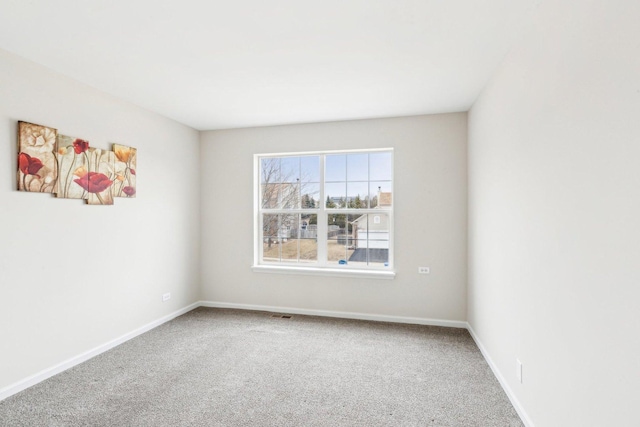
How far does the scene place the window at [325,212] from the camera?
4.16 meters

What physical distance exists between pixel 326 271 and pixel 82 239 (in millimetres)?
2615

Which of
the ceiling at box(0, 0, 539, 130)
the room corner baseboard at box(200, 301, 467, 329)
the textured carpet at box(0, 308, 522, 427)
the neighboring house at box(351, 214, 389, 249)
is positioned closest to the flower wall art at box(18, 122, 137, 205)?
the ceiling at box(0, 0, 539, 130)

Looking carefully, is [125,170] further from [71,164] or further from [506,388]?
[506,388]

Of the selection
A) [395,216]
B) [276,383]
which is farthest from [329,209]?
[276,383]

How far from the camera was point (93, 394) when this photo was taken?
2.40 meters

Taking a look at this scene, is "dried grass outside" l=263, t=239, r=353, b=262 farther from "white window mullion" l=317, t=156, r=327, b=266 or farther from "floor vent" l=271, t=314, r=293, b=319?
"floor vent" l=271, t=314, r=293, b=319

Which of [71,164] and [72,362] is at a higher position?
[71,164]

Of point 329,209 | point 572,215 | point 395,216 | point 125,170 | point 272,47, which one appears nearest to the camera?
point 572,215

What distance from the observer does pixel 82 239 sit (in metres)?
2.94

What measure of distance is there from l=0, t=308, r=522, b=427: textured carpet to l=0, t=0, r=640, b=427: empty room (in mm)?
22

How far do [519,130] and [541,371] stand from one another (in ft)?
4.85

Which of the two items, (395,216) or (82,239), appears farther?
(395,216)

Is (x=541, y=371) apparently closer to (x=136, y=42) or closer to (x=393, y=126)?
(x=393, y=126)

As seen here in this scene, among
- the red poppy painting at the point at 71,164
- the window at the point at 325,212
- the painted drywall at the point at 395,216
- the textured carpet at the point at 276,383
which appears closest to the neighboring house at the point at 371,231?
the window at the point at 325,212
